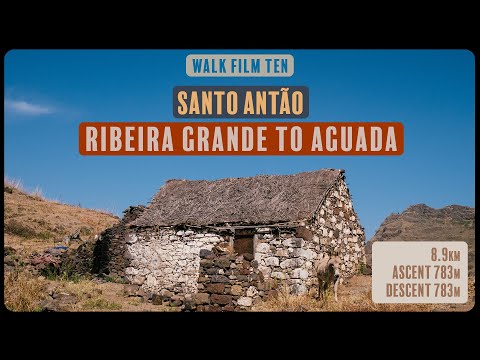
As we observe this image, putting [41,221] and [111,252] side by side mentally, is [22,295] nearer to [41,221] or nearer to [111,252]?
[111,252]

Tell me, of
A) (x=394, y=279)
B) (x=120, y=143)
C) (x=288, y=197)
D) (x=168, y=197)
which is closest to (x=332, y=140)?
(x=394, y=279)

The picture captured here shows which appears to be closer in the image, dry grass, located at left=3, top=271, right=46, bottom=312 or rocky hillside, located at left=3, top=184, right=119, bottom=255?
dry grass, located at left=3, top=271, right=46, bottom=312

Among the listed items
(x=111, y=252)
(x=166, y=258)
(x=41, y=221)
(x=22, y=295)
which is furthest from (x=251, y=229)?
(x=41, y=221)

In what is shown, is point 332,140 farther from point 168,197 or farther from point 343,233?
point 168,197

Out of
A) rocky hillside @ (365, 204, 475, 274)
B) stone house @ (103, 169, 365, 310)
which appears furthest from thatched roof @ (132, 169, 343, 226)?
rocky hillside @ (365, 204, 475, 274)

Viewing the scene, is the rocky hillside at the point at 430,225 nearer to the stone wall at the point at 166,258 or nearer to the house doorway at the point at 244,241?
the house doorway at the point at 244,241

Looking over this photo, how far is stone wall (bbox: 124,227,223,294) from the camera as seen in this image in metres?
21.3

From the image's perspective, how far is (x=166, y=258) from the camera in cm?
2208

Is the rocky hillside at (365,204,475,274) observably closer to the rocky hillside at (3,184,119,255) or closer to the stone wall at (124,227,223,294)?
the stone wall at (124,227,223,294)

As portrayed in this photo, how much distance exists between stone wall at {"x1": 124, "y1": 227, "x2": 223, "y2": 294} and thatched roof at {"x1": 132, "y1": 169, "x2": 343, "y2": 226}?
1.47ft

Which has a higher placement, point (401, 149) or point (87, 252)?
point (401, 149)

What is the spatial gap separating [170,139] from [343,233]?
44.4 feet

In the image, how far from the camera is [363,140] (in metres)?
9.79

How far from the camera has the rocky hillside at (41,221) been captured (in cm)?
2858
